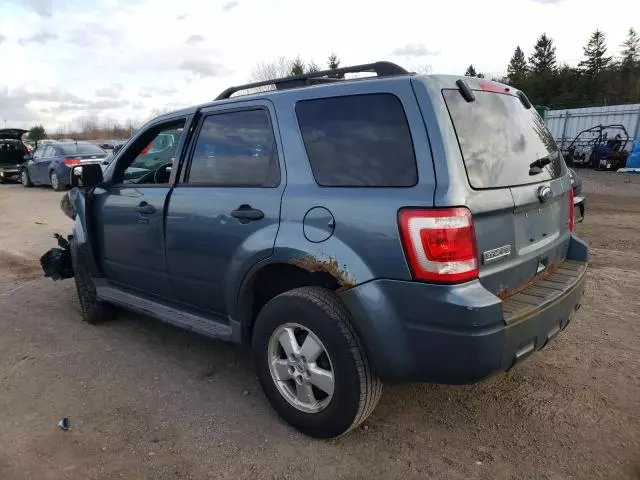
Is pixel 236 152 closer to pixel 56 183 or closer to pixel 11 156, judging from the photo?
pixel 56 183

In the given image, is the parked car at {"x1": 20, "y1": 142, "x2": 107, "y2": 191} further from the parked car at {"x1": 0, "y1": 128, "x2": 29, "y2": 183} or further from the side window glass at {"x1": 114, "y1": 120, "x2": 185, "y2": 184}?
the side window glass at {"x1": 114, "y1": 120, "x2": 185, "y2": 184}

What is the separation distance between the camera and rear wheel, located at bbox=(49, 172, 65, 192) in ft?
52.5

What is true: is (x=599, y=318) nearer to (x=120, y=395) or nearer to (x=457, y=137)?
(x=457, y=137)

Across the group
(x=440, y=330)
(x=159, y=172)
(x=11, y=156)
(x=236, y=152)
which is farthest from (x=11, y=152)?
(x=440, y=330)

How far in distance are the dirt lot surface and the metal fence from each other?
21519 millimetres

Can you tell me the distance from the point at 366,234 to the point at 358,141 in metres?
0.51

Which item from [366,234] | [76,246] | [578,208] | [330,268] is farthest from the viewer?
[578,208]

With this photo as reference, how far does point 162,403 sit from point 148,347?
3.19 feet

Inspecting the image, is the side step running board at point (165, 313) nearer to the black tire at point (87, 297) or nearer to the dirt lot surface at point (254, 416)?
the black tire at point (87, 297)

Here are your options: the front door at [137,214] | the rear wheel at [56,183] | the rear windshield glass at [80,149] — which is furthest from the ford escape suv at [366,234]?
the rear wheel at [56,183]

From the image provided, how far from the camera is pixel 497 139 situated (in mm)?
2729

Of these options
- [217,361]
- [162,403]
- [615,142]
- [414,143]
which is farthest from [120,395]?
[615,142]

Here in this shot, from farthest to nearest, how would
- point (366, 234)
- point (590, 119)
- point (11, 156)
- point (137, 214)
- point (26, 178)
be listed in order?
point (590, 119) → point (11, 156) → point (26, 178) → point (137, 214) → point (366, 234)

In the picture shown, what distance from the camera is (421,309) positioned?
2.37 m
